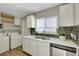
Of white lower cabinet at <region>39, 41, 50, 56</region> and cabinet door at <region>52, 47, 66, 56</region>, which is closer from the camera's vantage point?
cabinet door at <region>52, 47, 66, 56</region>

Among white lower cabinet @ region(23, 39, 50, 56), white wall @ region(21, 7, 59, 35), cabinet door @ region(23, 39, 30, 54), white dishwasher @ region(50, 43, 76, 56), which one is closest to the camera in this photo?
white dishwasher @ region(50, 43, 76, 56)

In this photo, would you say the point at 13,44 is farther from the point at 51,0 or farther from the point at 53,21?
the point at 51,0

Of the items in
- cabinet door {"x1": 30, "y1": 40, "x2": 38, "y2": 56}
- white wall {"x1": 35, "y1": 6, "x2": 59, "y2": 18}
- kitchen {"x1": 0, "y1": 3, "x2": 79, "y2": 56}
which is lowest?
cabinet door {"x1": 30, "y1": 40, "x2": 38, "y2": 56}

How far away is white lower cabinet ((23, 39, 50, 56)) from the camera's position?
4.57 feet

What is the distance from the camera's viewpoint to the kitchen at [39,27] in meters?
1.28

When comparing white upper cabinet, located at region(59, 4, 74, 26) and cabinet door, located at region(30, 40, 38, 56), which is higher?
white upper cabinet, located at region(59, 4, 74, 26)

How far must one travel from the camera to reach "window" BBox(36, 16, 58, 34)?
160 centimetres

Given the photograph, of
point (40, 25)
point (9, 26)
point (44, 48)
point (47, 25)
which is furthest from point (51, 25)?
point (9, 26)

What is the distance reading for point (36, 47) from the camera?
5.24ft

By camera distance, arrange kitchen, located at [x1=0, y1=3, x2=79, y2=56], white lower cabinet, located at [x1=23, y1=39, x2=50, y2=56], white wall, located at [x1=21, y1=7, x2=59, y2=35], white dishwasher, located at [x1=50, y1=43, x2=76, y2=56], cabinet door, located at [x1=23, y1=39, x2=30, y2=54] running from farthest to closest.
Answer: cabinet door, located at [x1=23, y1=39, x2=30, y2=54], white wall, located at [x1=21, y1=7, x2=59, y2=35], white lower cabinet, located at [x1=23, y1=39, x2=50, y2=56], kitchen, located at [x1=0, y1=3, x2=79, y2=56], white dishwasher, located at [x1=50, y1=43, x2=76, y2=56]

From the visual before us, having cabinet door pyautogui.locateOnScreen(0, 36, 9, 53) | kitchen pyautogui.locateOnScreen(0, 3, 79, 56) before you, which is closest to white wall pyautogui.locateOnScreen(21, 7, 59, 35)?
kitchen pyautogui.locateOnScreen(0, 3, 79, 56)

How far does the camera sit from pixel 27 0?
1.88 ft

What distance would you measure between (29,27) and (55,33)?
57 centimetres

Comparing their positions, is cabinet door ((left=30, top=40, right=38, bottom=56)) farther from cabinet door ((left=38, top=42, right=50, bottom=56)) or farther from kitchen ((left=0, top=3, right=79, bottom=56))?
cabinet door ((left=38, top=42, right=50, bottom=56))
